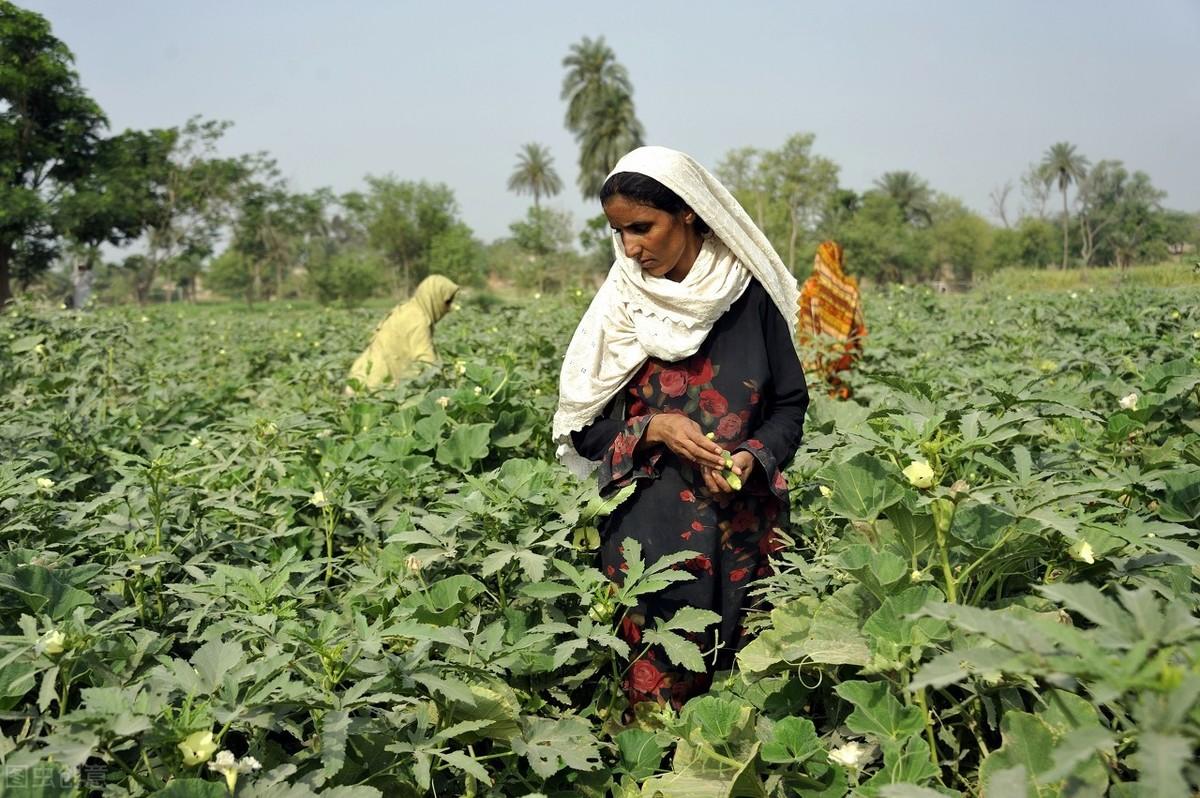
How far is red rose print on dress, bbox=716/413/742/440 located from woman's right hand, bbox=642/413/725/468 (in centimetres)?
6

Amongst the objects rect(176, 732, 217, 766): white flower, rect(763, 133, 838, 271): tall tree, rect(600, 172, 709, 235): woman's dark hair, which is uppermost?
Answer: rect(763, 133, 838, 271): tall tree

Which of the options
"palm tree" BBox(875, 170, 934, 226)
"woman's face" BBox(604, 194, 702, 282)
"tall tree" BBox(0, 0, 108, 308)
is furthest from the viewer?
"palm tree" BBox(875, 170, 934, 226)

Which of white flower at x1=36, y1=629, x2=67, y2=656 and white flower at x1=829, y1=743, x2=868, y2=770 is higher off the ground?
white flower at x1=36, y1=629, x2=67, y2=656

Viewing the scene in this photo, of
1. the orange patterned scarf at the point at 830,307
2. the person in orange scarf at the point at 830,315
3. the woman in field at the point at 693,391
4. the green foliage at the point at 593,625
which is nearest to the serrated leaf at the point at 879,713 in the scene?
the green foliage at the point at 593,625

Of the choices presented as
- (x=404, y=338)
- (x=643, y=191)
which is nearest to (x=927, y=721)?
(x=643, y=191)

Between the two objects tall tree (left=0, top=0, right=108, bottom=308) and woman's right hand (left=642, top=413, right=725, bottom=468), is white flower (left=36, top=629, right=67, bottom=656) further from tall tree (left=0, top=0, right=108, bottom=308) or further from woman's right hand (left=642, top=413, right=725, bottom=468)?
tall tree (left=0, top=0, right=108, bottom=308)

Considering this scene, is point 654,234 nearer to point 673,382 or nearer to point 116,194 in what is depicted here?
point 673,382

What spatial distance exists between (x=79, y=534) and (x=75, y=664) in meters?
0.79

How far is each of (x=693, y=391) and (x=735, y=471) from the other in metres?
0.24

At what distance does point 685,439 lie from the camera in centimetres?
191

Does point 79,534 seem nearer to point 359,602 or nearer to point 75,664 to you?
point 359,602

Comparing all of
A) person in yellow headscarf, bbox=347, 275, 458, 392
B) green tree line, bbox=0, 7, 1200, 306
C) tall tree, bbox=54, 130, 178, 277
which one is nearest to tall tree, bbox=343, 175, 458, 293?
green tree line, bbox=0, 7, 1200, 306

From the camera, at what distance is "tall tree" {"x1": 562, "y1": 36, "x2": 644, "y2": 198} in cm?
4606

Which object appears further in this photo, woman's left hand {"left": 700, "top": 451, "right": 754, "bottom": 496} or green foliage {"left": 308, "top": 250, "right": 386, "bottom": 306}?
green foliage {"left": 308, "top": 250, "right": 386, "bottom": 306}
